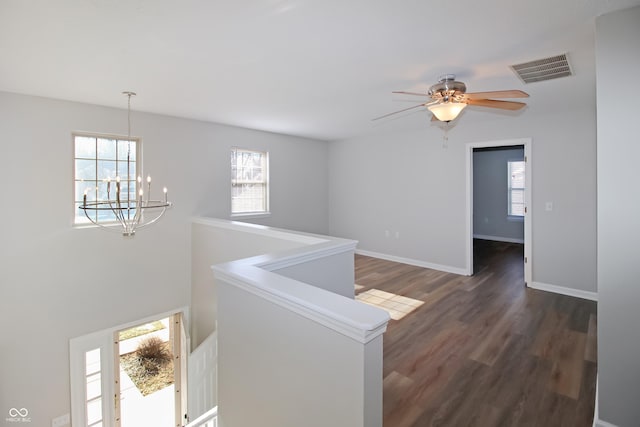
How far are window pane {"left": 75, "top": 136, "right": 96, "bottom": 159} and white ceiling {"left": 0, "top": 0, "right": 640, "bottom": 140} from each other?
1.86 feet

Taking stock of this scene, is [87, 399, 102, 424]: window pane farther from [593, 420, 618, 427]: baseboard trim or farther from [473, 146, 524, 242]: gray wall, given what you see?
[473, 146, 524, 242]: gray wall

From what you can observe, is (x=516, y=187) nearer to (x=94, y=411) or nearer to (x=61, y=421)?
(x=94, y=411)

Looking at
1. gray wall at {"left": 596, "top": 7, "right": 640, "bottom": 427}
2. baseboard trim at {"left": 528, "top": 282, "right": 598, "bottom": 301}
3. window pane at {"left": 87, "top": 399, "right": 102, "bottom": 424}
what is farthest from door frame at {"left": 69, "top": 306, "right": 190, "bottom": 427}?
baseboard trim at {"left": 528, "top": 282, "right": 598, "bottom": 301}

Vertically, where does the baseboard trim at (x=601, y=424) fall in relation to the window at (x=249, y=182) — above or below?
below

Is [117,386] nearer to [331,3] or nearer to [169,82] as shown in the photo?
[169,82]

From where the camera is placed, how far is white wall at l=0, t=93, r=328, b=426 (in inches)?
135

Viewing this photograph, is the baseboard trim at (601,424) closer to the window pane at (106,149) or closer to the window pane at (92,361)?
the window pane at (92,361)

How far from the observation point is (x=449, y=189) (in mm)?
5395

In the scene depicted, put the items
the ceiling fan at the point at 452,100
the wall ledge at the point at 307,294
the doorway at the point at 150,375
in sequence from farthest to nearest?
1. the doorway at the point at 150,375
2. the ceiling fan at the point at 452,100
3. the wall ledge at the point at 307,294

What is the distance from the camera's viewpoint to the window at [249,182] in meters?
5.47

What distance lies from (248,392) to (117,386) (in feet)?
11.6

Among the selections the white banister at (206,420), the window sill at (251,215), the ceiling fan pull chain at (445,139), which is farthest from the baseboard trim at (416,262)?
the white banister at (206,420)

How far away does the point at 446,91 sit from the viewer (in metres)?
2.82

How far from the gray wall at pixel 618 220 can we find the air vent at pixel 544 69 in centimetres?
78
